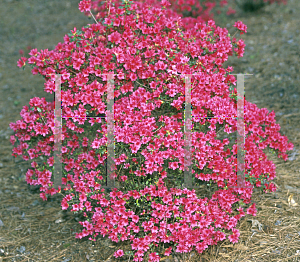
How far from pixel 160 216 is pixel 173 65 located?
3.98 feet

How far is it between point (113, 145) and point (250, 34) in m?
5.61

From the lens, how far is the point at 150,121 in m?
2.54

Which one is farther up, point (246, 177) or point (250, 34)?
point (250, 34)

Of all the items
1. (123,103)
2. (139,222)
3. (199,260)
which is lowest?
(199,260)

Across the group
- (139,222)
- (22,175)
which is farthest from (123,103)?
(22,175)

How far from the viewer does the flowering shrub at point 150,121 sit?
8.57ft

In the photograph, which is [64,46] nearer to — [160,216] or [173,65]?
[173,65]

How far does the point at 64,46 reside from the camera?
9.77ft

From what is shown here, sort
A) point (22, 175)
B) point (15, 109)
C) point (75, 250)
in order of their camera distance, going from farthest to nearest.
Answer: point (15, 109) → point (22, 175) → point (75, 250)

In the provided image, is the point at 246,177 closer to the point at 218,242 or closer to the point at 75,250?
the point at 218,242

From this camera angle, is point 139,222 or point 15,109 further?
point 15,109

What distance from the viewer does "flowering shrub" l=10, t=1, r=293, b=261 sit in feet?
8.57

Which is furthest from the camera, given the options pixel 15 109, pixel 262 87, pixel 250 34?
pixel 250 34

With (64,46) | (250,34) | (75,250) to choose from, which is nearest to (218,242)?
(75,250)
